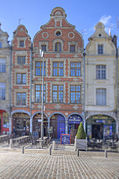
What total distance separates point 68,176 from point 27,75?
55.5 ft

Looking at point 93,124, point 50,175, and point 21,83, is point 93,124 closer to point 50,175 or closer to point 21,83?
point 21,83

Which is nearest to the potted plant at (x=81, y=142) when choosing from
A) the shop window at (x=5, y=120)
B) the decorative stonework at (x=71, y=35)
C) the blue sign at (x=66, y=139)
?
the blue sign at (x=66, y=139)

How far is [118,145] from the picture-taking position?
1641 centimetres

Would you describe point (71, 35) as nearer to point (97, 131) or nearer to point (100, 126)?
point (100, 126)

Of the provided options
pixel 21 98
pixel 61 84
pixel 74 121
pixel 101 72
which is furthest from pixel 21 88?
pixel 101 72

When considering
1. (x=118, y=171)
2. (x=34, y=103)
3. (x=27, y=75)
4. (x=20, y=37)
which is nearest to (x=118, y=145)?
(x=118, y=171)

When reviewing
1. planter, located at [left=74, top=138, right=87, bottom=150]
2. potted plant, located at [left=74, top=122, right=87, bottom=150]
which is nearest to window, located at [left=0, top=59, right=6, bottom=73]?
potted plant, located at [left=74, top=122, right=87, bottom=150]

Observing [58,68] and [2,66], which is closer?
[58,68]

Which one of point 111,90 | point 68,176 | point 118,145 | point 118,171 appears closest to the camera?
point 68,176

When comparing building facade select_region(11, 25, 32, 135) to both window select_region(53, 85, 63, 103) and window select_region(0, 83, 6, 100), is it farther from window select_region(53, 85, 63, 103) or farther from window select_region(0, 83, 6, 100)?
window select_region(53, 85, 63, 103)

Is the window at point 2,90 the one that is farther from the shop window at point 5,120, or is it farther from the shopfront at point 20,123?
the shopfront at point 20,123

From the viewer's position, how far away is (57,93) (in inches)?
938

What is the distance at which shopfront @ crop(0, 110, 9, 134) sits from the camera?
24.0m

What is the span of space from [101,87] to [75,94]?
319 cm
